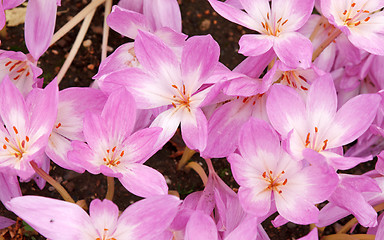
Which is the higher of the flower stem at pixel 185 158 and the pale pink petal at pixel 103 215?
the pale pink petal at pixel 103 215

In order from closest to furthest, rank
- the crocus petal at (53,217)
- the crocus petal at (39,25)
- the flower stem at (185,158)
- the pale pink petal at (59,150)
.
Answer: the crocus petal at (53,217), the pale pink petal at (59,150), the crocus petal at (39,25), the flower stem at (185,158)

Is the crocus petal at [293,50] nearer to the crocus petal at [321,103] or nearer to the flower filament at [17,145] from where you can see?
the crocus petal at [321,103]

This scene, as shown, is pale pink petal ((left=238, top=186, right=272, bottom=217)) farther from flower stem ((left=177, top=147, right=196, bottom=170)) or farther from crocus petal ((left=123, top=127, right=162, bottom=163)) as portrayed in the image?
flower stem ((left=177, top=147, right=196, bottom=170))

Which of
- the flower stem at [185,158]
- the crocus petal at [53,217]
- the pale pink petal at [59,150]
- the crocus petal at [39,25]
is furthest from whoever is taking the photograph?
the flower stem at [185,158]

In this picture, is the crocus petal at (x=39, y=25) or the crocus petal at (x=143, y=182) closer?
the crocus petal at (x=143, y=182)

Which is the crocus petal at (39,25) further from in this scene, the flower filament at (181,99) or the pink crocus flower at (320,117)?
the pink crocus flower at (320,117)

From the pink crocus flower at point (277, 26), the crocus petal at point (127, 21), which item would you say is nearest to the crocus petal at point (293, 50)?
the pink crocus flower at point (277, 26)

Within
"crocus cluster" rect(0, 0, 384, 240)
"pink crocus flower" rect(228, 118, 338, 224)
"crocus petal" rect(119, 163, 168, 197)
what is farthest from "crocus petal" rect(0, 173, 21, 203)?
"pink crocus flower" rect(228, 118, 338, 224)

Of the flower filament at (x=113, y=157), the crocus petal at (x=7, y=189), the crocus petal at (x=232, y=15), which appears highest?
the crocus petal at (x=232, y=15)
